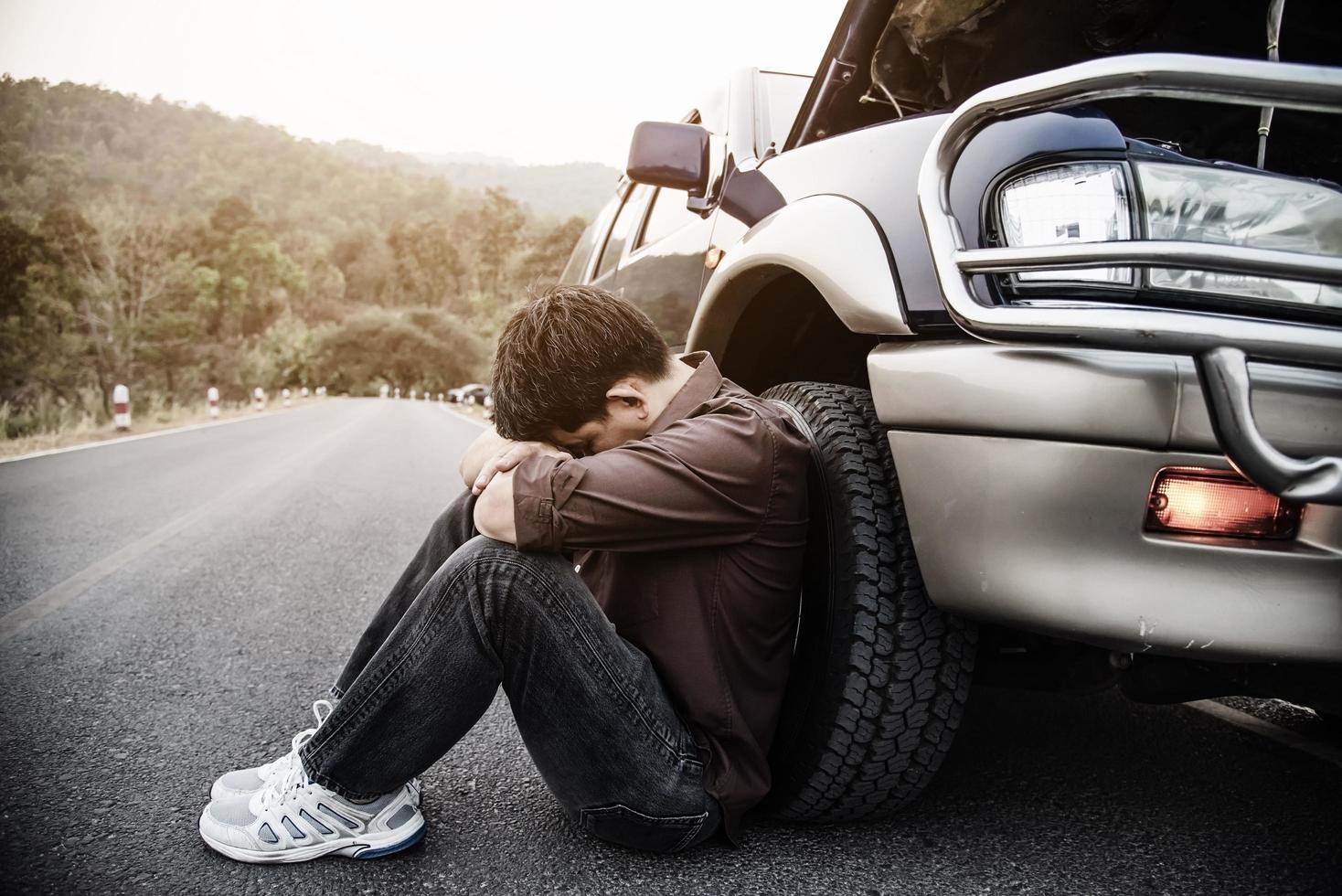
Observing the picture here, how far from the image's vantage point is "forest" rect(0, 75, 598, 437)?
15.7 m

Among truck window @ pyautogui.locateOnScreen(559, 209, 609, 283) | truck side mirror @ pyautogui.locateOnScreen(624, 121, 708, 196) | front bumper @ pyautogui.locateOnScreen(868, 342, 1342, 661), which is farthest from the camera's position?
truck window @ pyautogui.locateOnScreen(559, 209, 609, 283)

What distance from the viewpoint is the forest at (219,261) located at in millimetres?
15664

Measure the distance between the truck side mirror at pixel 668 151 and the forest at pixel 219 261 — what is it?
46cm

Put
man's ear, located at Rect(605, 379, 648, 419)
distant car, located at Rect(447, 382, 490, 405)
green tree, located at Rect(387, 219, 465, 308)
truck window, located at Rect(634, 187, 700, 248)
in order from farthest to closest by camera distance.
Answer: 1. green tree, located at Rect(387, 219, 465, 308)
2. distant car, located at Rect(447, 382, 490, 405)
3. truck window, located at Rect(634, 187, 700, 248)
4. man's ear, located at Rect(605, 379, 648, 419)

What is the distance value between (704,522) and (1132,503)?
0.62 metres

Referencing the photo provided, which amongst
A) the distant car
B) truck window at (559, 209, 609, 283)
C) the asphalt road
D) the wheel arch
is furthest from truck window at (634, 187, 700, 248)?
the distant car

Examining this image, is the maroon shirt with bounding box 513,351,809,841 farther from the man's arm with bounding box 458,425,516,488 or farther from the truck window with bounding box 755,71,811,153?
the truck window with bounding box 755,71,811,153

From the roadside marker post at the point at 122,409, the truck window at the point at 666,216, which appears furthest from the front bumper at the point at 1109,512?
the roadside marker post at the point at 122,409

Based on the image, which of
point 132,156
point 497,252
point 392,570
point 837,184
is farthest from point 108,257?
point 497,252

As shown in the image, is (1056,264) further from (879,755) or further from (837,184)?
(879,755)

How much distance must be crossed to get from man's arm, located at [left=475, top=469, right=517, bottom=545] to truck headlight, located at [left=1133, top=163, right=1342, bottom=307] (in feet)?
3.30

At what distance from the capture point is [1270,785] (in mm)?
1768

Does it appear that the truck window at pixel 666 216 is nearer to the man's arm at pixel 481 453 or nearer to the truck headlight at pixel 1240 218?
the man's arm at pixel 481 453

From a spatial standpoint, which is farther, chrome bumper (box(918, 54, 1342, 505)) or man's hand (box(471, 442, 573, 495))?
man's hand (box(471, 442, 573, 495))
